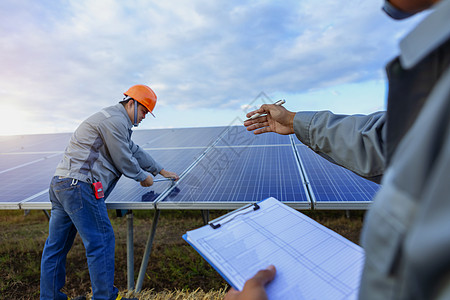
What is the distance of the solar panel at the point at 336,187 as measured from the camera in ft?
9.25

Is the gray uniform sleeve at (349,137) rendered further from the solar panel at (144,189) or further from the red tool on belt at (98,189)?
the red tool on belt at (98,189)

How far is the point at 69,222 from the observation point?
3344 mm

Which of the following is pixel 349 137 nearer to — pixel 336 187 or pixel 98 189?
pixel 336 187

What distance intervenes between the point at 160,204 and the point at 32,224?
644cm

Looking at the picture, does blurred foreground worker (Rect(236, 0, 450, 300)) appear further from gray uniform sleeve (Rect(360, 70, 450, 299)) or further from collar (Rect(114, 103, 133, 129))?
collar (Rect(114, 103, 133, 129))

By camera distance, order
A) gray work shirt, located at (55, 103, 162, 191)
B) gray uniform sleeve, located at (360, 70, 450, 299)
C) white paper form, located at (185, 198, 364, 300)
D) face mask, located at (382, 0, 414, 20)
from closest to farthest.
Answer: gray uniform sleeve, located at (360, 70, 450, 299)
face mask, located at (382, 0, 414, 20)
white paper form, located at (185, 198, 364, 300)
gray work shirt, located at (55, 103, 162, 191)

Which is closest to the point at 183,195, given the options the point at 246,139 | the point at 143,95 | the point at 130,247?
the point at 130,247

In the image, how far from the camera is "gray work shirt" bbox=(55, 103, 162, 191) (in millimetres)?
3194

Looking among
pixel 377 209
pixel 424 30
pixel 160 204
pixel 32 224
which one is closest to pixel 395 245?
pixel 377 209

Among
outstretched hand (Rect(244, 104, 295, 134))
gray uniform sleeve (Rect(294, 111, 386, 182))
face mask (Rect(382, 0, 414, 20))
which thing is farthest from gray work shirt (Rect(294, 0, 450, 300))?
outstretched hand (Rect(244, 104, 295, 134))

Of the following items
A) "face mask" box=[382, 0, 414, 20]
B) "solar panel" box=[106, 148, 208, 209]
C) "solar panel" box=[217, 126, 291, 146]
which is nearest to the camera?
"face mask" box=[382, 0, 414, 20]

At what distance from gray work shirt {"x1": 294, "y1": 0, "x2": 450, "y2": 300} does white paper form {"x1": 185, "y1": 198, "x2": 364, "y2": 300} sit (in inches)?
26.3

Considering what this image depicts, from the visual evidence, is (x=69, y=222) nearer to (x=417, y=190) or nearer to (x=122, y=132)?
(x=122, y=132)

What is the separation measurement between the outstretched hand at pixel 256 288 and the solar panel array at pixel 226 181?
64.6 inches
